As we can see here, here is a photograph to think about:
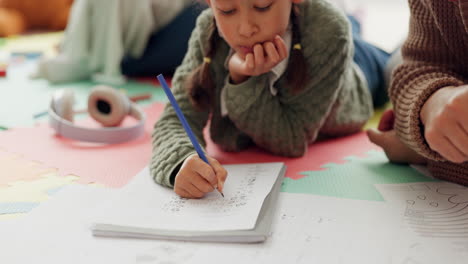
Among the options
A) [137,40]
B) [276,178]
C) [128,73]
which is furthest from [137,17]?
[276,178]

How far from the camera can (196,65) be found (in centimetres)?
87

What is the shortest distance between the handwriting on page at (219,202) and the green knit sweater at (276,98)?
0.37ft

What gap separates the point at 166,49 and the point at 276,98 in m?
0.68

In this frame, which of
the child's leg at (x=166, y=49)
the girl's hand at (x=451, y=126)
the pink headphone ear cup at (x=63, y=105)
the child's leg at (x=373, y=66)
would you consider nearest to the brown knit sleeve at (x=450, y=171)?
the girl's hand at (x=451, y=126)

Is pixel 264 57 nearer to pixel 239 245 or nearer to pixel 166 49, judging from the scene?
pixel 239 245

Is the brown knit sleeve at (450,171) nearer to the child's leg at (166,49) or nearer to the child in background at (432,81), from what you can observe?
the child in background at (432,81)

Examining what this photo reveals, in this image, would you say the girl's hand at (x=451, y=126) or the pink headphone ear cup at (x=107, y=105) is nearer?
the girl's hand at (x=451, y=126)

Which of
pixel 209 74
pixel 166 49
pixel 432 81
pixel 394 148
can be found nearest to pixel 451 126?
pixel 432 81

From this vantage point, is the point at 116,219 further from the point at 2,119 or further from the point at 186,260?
the point at 2,119

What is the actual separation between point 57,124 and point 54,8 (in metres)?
1.35

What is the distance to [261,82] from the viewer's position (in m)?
0.82

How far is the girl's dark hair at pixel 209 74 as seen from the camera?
2.69ft

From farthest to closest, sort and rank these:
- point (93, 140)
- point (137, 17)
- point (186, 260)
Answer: point (137, 17) < point (93, 140) < point (186, 260)

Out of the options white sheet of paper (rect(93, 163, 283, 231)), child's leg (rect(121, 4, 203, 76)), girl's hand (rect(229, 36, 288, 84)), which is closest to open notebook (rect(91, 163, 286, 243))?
white sheet of paper (rect(93, 163, 283, 231))
